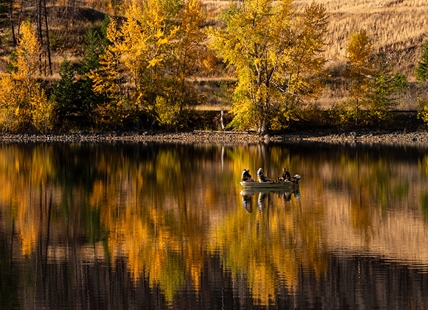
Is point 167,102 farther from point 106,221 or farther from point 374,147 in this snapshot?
point 106,221

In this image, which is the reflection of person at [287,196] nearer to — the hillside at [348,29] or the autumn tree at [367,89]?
the autumn tree at [367,89]

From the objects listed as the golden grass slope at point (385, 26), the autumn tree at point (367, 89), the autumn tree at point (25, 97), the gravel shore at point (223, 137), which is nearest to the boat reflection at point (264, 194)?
the gravel shore at point (223, 137)

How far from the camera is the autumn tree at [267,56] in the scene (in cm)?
7888

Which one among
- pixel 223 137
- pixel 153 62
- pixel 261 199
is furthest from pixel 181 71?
pixel 261 199

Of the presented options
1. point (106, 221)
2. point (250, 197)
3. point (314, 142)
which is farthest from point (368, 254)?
point (314, 142)

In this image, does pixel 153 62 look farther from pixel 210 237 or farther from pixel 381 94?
pixel 210 237

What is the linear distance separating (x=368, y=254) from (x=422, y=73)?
192 ft

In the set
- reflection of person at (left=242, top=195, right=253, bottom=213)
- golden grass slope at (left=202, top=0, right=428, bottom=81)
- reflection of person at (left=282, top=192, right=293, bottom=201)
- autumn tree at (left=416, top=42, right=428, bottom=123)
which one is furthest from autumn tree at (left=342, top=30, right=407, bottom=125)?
reflection of person at (left=242, top=195, right=253, bottom=213)

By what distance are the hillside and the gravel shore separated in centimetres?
910

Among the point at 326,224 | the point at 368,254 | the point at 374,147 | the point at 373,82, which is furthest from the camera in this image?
the point at 373,82

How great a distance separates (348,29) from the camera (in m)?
106

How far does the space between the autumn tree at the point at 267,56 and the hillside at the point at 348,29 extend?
1071cm

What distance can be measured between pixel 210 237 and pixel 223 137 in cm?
4898

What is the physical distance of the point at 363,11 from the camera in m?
110
